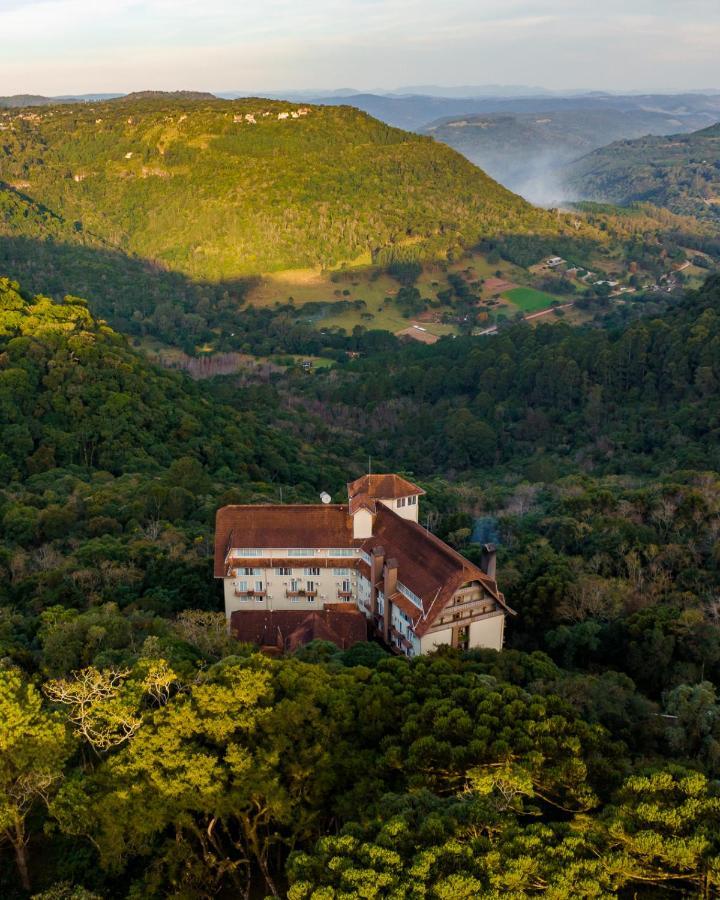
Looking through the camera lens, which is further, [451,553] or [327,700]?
[451,553]

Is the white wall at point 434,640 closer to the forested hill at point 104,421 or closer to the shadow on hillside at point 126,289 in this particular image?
the forested hill at point 104,421

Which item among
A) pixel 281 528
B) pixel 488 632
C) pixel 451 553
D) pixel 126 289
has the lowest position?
pixel 488 632

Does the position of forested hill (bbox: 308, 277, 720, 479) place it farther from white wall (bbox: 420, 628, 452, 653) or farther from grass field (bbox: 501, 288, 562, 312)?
grass field (bbox: 501, 288, 562, 312)

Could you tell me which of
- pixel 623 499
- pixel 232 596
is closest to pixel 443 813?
pixel 232 596

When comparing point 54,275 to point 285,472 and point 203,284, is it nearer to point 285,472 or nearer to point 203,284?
point 203,284

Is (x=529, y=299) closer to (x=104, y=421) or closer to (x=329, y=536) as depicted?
(x=104, y=421)

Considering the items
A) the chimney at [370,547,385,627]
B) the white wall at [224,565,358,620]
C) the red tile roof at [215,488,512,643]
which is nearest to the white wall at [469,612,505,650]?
the red tile roof at [215,488,512,643]

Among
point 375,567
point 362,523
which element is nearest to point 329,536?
point 362,523
